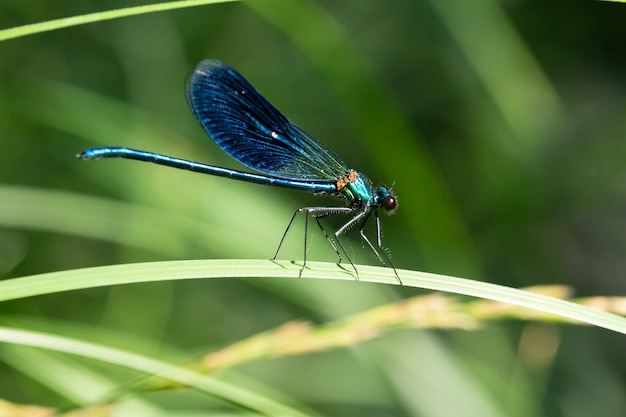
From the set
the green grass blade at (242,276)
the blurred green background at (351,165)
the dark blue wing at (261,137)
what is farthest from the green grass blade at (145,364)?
the dark blue wing at (261,137)

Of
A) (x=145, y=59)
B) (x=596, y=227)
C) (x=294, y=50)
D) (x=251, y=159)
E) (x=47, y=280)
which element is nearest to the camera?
(x=47, y=280)

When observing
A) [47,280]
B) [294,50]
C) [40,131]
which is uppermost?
[294,50]

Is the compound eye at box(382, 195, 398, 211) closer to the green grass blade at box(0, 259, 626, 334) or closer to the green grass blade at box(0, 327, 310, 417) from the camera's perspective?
the green grass blade at box(0, 259, 626, 334)

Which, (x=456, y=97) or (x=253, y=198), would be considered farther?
(x=456, y=97)

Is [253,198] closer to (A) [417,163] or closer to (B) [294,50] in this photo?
(A) [417,163]

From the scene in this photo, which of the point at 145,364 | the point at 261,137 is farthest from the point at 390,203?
the point at 145,364

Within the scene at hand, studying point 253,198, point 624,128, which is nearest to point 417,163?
point 253,198
